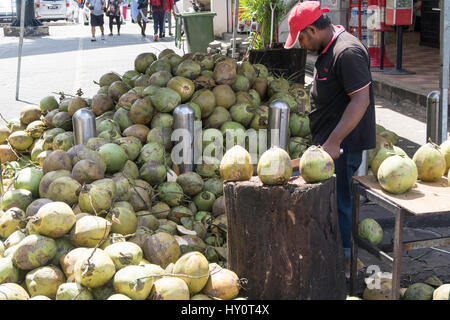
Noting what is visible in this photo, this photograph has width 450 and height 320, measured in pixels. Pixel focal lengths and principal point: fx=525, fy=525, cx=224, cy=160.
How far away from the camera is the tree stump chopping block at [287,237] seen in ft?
8.89

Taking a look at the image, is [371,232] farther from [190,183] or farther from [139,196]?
[139,196]

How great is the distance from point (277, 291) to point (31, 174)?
2035 millimetres

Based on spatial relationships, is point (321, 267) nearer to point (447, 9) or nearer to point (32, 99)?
point (447, 9)

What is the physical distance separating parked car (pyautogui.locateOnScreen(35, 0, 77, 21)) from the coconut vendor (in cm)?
2675

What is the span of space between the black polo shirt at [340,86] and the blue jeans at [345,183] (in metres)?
0.07

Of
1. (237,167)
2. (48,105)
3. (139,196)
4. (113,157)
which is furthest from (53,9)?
(237,167)

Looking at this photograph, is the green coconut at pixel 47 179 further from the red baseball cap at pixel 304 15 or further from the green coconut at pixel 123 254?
the red baseball cap at pixel 304 15

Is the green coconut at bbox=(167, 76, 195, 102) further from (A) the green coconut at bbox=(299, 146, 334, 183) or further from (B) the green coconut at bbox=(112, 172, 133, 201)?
(A) the green coconut at bbox=(299, 146, 334, 183)

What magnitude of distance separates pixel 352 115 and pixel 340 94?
0.80ft

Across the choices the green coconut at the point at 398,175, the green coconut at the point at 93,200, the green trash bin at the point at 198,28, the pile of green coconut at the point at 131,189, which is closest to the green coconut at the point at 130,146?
the pile of green coconut at the point at 131,189

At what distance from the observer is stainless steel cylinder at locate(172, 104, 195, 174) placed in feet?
14.5

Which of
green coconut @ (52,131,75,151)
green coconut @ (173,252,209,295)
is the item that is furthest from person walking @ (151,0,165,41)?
green coconut @ (173,252,209,295)

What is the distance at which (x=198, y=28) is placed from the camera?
43.3 ft
